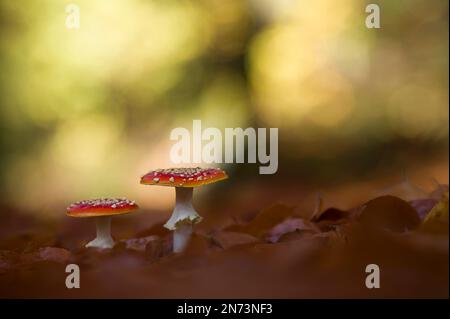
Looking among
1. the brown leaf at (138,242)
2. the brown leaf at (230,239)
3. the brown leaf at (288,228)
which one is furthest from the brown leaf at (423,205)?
the brown leaf at (138,242)

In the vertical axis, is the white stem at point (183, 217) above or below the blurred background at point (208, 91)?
below

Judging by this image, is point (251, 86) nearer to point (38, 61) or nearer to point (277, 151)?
point (277, 151)

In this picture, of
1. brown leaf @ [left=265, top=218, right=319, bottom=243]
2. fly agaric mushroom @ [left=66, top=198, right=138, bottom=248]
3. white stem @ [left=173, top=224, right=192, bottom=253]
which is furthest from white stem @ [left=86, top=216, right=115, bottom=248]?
brown leaf @ [left=265, top=218, right=319, bottom=243]

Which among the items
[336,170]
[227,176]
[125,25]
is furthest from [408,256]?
[125,25]

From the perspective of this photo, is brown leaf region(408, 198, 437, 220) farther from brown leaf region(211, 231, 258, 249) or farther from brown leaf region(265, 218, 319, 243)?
brown leaf region(211, 231, 258, 249)

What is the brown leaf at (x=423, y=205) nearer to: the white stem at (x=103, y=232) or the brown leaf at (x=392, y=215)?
the brown leaf at (x=392, y=215)

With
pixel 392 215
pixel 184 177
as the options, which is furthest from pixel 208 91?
pixel 392 215
